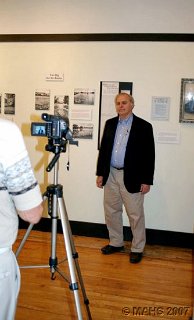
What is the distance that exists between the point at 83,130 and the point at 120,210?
1.02 m

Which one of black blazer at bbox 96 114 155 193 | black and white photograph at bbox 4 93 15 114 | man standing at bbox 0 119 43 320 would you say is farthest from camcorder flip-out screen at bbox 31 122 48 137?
black and white photograph at bbox 4 93 15 114

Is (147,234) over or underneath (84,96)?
underneath

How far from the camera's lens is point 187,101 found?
10.7ft

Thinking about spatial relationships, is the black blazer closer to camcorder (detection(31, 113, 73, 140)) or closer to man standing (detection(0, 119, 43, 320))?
camcorder (detection(31, 113, 73, 140))

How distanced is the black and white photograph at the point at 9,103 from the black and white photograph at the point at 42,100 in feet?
0.99

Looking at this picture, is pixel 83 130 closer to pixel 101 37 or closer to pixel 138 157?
pixel 138 157

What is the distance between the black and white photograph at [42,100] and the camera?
11.8ft

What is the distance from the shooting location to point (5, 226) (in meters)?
0.99

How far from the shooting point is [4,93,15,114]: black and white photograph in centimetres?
369

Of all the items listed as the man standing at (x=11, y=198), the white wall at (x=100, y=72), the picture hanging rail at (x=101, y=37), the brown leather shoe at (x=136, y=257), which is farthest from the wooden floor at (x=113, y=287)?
the picture hanging rail at (x=101, y=37)

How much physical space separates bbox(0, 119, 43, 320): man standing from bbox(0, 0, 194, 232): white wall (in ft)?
8.26

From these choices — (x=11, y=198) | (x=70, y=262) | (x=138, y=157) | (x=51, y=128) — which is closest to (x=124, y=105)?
(x=138, y=157)

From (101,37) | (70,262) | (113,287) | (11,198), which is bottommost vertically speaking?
(113,287)

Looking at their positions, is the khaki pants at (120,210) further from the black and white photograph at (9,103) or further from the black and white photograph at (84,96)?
the black and white photograph at (9,103)
